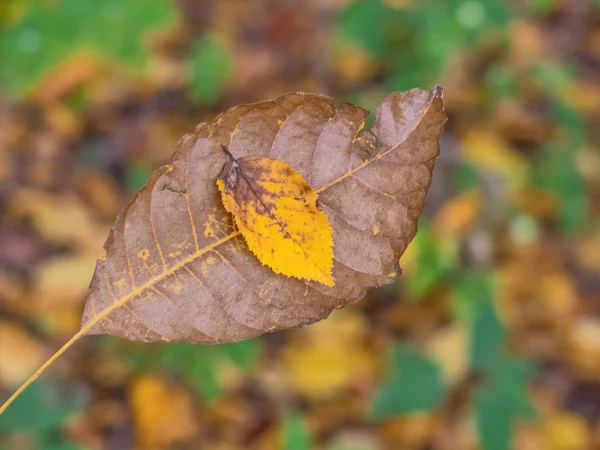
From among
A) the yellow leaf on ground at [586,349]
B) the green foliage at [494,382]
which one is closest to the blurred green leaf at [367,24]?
the green foliage at [494,382]

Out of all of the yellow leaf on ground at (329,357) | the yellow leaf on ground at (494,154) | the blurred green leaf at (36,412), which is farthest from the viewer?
the yellow leaf on ground at (494,154)

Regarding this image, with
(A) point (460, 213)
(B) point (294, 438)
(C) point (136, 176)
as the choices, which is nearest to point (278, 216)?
(B) point (294, 438)

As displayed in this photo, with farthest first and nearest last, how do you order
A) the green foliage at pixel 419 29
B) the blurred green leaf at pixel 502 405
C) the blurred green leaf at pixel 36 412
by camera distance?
the green foliage at pixel 419 29, the blurred green leaf at pixel 502 405, the blurred green leaf at pixel 36 412

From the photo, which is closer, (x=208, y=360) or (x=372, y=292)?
(x=208, y=360)

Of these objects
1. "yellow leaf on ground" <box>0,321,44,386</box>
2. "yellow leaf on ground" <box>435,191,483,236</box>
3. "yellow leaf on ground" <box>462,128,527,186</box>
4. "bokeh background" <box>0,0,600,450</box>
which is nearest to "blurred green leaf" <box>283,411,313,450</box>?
"bokeh background" <box>0,0,600,450</box>

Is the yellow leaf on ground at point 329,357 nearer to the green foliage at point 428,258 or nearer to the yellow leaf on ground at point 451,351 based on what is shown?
the yellow leaf on ground at point 451,351

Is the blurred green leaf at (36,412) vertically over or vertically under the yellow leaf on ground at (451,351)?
over

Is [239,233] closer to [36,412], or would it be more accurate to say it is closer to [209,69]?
[36,412]
